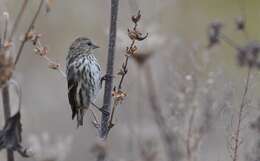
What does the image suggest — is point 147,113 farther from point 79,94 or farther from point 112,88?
point 112,88

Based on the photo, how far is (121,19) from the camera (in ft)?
33.3

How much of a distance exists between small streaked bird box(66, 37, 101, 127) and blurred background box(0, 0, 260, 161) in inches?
8.6

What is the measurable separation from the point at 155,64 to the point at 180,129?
376cm

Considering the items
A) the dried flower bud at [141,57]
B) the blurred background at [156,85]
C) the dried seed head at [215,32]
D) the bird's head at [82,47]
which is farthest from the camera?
the dried flower bud at [141,57]

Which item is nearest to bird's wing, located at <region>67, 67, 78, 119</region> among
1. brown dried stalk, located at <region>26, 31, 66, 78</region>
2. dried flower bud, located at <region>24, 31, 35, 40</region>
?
brown dried stalk, located at <region>26, 31, 66, 78</region>

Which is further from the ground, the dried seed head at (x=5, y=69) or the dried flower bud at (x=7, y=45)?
the dried flower bud at (x=7, y=45)

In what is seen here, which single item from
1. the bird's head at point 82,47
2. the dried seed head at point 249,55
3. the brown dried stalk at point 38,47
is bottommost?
the bird's head at point 82,47

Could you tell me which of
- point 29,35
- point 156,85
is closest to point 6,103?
point 29,35

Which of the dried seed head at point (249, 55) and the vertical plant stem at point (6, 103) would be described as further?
the dried seed head at point (249, 55)

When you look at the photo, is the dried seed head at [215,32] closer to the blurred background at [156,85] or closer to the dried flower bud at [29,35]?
the blurred background at [156,85]

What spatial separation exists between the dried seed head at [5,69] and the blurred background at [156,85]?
47cm

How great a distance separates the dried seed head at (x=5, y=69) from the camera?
3.05 meters

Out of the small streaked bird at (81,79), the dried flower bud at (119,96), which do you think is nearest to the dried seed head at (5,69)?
the dried flower bud at (119,96)

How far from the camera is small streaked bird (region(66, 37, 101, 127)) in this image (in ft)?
17.6
